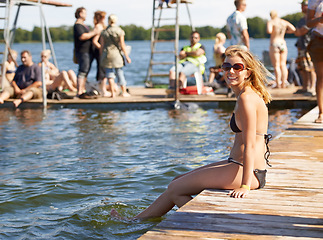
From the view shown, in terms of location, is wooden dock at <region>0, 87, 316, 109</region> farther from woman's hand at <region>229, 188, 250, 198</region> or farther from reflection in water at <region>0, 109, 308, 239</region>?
woman's hand at <region>229, 188, 250, 198</region>

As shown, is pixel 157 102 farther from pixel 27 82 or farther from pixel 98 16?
pixel 27 82

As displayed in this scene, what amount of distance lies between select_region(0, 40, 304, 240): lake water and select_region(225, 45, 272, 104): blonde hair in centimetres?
137

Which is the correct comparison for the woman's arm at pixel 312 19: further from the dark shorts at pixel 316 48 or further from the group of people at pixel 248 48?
the group of people at pixel 248 48

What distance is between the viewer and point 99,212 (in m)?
5.60

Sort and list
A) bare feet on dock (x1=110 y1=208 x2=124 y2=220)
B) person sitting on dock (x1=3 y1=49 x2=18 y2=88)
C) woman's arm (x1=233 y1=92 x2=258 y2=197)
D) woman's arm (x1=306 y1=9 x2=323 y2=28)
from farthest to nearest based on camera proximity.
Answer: person sitting on dock (x1=3 y1=49 x2=18 y2=88), woman's arm (x1=306 y1=9 x2=323 y2=28), bare feet on dock (x1=110 y1=208 x2=124 y2=220), woman's arm (x1=233 y1=92 x2=258 y2=197)

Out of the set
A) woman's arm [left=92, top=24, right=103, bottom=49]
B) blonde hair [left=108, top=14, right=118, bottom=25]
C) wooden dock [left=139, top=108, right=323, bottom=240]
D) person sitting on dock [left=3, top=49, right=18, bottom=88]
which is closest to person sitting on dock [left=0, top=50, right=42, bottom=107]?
person sitting on dock [left=3, top=49, right=18, bottom=88]

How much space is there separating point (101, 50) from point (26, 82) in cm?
197

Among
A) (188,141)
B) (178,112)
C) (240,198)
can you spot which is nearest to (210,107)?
(178,112)

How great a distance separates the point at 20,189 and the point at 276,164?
2930 millimetres

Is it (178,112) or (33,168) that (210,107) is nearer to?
(178,112)

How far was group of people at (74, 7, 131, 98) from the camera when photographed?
502 inches

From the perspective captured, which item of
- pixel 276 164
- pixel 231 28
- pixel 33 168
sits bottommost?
pixel 33 168

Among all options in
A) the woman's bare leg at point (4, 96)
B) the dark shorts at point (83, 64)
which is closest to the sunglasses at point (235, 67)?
the dark shorts at point (83, 64)

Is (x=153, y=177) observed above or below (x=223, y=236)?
below
